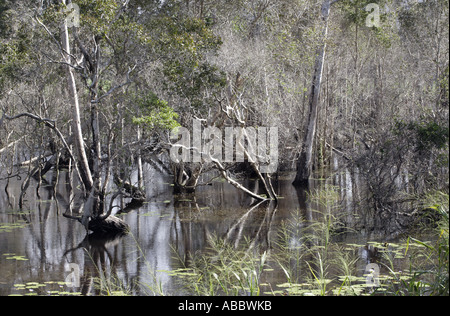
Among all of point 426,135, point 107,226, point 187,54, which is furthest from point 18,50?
point 426,135

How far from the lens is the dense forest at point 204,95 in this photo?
11859 mm

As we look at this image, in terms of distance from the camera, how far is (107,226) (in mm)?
12578

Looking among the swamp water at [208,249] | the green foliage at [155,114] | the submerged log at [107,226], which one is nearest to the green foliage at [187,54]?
the green foliage at [155,114]

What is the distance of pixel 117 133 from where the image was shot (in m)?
13.3

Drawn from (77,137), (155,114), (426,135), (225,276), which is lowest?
(225,276)

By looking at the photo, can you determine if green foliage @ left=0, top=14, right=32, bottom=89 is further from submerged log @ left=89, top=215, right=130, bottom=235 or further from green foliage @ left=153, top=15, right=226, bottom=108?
submerged log @ left=89, top=215, right=130, bottom=235

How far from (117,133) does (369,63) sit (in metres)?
20.2

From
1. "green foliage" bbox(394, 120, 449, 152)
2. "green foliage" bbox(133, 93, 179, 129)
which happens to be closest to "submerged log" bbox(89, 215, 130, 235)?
"green foliage" bbox(133, 93, 179, 129)

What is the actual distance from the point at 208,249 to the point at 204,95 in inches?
202

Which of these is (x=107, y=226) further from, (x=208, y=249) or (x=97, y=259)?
(x=208, y=249)

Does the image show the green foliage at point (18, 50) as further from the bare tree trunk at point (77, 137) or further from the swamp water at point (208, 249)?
the swamp water at point (208, 249)

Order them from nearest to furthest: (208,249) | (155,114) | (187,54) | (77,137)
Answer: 1. (208,249)
2. (155,114)
3. (77,137)
4. (187,54)

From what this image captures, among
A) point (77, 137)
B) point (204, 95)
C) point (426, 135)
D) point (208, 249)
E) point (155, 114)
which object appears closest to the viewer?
point (426, 135)

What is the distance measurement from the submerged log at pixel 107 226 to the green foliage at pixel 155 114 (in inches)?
90.6
